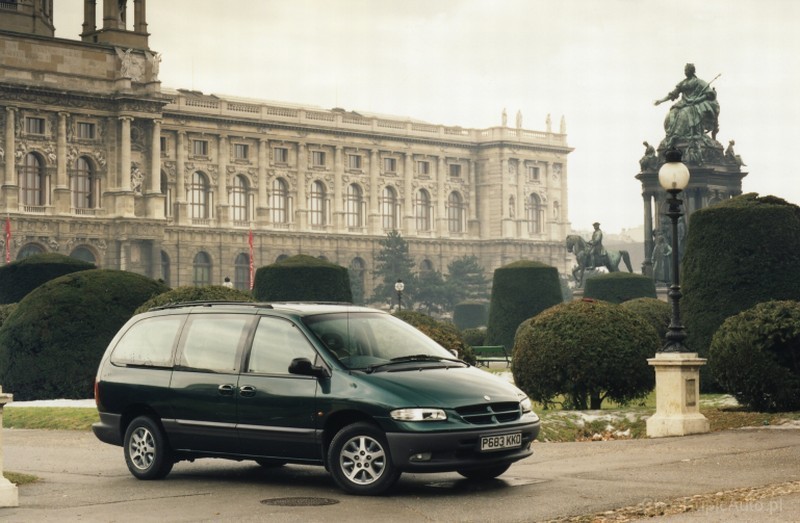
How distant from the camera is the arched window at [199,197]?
315 feet

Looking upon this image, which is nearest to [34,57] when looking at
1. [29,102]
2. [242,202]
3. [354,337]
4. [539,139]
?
[29,102]

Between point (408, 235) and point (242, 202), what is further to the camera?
point (408, 235)

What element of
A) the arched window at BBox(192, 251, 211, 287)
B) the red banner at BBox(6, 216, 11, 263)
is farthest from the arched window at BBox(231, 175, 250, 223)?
the red banner at BBox(6, 216, 11, 263)

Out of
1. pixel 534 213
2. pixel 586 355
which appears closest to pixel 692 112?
pixel 586 355

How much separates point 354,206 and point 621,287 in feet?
208

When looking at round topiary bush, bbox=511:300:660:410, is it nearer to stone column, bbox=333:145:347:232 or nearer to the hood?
the hood

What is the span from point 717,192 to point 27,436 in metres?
28.4

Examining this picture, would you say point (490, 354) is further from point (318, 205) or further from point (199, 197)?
point (318, 205)

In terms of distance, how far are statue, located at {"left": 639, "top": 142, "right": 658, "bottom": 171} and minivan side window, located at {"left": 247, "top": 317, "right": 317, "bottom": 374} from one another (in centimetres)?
3170

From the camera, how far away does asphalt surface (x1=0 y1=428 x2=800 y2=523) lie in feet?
35.6

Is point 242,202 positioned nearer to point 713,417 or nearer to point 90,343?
point 90,343

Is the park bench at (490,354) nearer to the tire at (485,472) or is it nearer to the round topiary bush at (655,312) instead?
the round topiary bush at (655,312)

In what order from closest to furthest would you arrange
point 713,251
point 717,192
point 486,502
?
1. point 486,502
2. point 713,251
3. point 717,192

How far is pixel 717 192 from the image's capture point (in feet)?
143
